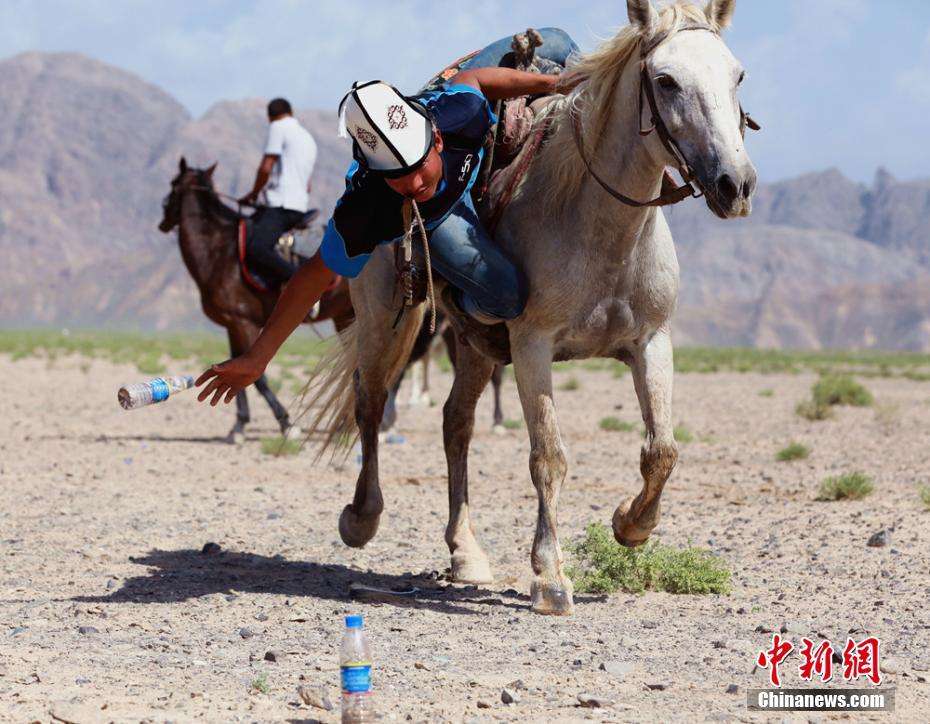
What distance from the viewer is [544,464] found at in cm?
554

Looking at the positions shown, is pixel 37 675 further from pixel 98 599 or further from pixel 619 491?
pixel 619 491

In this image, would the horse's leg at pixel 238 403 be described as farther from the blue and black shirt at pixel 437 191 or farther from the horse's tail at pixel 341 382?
the blue and black shirt at pixel 437 191

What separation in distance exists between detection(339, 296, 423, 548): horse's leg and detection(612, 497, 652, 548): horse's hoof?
1305 millimetres

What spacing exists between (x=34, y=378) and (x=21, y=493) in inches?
658

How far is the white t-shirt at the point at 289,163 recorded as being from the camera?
12641mm

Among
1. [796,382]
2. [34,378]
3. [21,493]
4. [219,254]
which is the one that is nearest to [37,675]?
[21,493]

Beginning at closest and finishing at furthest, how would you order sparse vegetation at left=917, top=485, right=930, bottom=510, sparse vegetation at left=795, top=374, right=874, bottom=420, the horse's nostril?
the horse's nostril, sparse vegetation at left=917, top=485, right=930, bottom=510, sparse vegetation at left=795, top=374, right=874, bottom=420

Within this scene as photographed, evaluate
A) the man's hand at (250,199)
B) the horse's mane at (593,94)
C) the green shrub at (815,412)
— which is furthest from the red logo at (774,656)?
the green shrub at (815,412)

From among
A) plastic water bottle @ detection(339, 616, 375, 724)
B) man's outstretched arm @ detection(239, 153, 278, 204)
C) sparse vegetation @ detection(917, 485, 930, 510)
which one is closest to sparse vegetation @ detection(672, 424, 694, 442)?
man's outstretched arm @ detection(239, 153, 278, 204)

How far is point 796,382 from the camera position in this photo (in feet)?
105

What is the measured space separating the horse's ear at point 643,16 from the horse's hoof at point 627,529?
2.09m

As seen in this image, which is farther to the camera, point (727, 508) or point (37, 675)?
point (727, 508)

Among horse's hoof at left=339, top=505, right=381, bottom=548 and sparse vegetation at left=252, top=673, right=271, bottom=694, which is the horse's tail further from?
sparse vegetation at left=252, top=673, right=271, bottom=694

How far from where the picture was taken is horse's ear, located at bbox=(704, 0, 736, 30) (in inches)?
205
